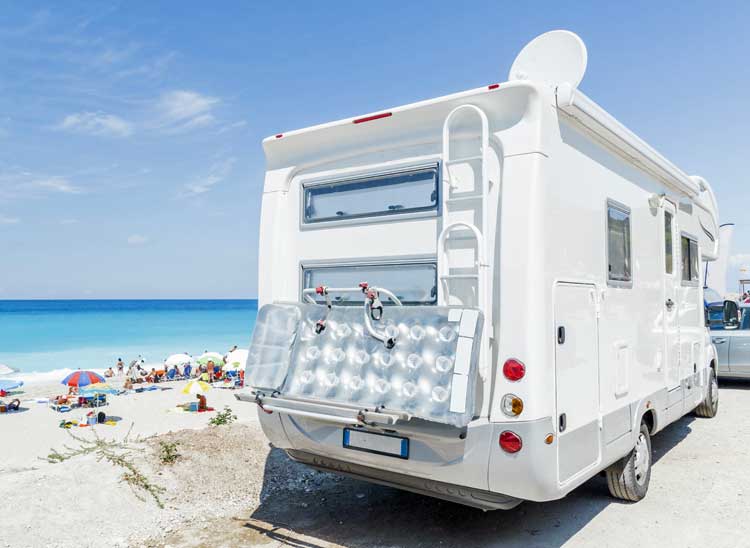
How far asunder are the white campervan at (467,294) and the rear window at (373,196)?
0.05 ft

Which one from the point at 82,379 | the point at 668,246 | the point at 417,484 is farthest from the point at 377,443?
the point at 82,379

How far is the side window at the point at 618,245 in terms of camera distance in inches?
184

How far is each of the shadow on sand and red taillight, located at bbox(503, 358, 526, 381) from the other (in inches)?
61.5

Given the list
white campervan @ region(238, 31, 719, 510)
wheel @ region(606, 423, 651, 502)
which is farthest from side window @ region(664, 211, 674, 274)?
wheel @ region(606, 423, 651, 502)

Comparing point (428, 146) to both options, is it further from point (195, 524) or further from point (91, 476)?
point (91, 476)

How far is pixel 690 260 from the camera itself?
6.97m

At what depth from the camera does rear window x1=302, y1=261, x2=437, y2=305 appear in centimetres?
413

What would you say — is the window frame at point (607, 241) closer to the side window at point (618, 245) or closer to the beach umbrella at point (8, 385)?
the side window at point (618, 245)

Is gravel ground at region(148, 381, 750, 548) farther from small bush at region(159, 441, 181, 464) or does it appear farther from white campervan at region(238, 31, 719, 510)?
small bush at region(159, 441, 181, 464)

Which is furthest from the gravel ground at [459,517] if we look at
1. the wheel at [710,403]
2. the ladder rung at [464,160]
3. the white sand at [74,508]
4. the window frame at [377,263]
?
the ladder rung at [464,160]

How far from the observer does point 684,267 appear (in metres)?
6.71

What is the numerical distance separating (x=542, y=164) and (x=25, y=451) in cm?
1049

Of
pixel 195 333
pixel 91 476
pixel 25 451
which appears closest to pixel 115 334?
pixel 195 333

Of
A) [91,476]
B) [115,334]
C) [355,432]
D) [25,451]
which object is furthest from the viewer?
[115,334]
